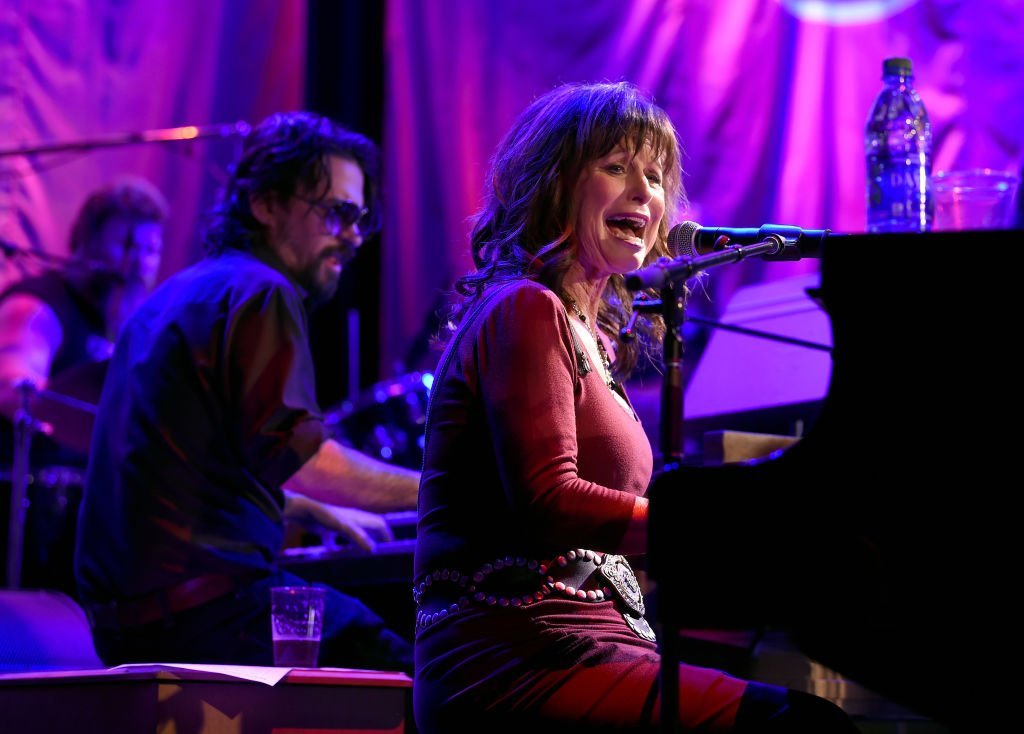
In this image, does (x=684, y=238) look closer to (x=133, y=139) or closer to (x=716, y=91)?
(x=716, y=91)

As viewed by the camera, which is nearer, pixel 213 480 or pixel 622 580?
pixel 622 580

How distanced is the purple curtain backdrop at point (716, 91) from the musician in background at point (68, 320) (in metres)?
1.09

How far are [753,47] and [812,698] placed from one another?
12.0ft

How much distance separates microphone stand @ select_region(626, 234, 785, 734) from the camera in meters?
1.71

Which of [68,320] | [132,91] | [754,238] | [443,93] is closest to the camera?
[754,238]

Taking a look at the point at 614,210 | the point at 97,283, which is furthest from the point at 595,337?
the point at 97,283

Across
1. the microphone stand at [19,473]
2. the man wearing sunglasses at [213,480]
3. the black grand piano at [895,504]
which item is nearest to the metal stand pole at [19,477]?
the microphone stand at [19,473]

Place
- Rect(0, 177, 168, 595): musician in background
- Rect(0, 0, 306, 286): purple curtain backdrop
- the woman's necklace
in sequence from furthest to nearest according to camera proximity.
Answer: Rect(0, 0, 306, 286): purple curtain backdrop < Rect(0, 177, 168, 595): musician in background < the woman's necklace

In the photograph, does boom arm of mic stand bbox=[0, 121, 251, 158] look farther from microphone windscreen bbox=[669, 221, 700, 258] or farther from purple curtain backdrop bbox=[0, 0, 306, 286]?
microphone windscreen bbox=[669, 221, 700, 258]

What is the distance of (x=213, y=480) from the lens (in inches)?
125

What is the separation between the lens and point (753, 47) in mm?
5055

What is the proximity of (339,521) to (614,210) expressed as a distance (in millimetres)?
1467

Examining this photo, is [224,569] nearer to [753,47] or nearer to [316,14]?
[753,47]

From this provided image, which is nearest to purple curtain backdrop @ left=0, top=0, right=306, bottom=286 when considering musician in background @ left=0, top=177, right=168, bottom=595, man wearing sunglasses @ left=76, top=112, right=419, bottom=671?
musician in background @ left=0, top=177, right=168, bottom=595
